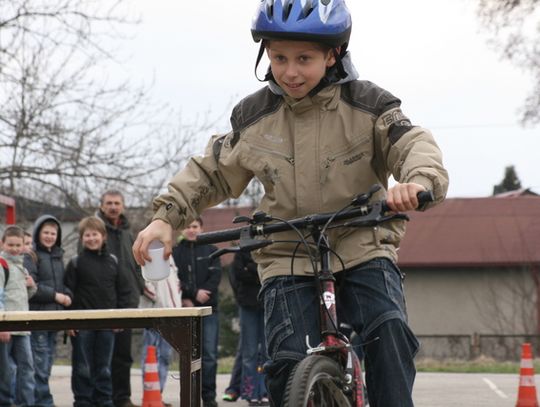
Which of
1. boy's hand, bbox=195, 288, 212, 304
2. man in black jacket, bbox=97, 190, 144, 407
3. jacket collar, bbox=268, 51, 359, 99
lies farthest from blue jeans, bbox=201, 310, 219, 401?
jacket collar, bbox=268, 51, 359, 99

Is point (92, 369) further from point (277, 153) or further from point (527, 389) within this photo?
point (277, 153)

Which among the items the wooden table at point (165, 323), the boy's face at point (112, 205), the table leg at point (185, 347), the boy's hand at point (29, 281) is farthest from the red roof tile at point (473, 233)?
the table leg at point (185, 347)

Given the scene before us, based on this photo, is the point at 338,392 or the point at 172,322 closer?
the point at 338,392

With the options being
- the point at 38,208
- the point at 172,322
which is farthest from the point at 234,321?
the point at 172,322

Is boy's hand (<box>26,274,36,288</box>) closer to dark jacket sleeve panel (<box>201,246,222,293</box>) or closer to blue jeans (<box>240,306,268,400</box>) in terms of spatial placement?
dark jacket sleeve panel (<box>201,246,222,293</box>)

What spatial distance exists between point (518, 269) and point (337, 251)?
45.8 m

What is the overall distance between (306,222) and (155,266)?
64 cm

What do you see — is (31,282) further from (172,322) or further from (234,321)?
(234,321)

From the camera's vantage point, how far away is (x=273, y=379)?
4414 mm

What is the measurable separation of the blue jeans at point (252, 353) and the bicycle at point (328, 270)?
23.8ft

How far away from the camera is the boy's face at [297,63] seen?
174 inches

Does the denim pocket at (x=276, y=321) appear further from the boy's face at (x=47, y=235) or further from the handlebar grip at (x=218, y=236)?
the boy's face at (x=47, y=235)

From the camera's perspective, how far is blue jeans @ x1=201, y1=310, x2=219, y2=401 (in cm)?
1105

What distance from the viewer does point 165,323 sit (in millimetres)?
5602
